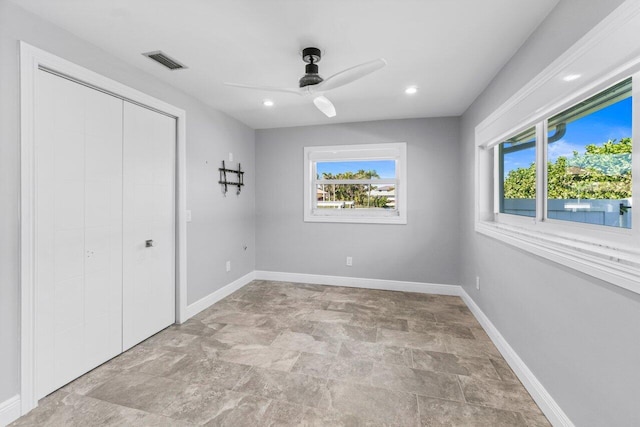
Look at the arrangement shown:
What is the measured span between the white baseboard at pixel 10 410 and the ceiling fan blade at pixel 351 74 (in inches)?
104

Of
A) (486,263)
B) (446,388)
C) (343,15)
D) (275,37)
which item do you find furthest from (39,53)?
(486,263)

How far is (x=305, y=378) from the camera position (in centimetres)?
210

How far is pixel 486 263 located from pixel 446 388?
1.34m

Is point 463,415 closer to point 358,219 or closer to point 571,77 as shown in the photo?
point 571,77

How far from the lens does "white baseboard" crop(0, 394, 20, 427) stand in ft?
5.38

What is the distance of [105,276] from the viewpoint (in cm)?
230

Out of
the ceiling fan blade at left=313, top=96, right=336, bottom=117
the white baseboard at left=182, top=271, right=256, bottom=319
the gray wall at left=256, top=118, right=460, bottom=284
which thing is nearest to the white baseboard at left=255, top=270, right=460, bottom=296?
the gray wall at left=256, top=118, right=460, bottom=284

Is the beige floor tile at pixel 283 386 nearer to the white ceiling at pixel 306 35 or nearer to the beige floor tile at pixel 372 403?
the beige floor tile at pixel 372 403

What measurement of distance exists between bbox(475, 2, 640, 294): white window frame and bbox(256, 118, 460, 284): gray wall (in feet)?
4.48

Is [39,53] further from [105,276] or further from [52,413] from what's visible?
[52,413]

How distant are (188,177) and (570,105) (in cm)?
316

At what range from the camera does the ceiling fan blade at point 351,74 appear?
5.85 ft

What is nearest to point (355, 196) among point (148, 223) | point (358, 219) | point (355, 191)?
point (355, 191)

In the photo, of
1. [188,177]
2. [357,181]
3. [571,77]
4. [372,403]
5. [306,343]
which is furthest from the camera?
[357,181]
